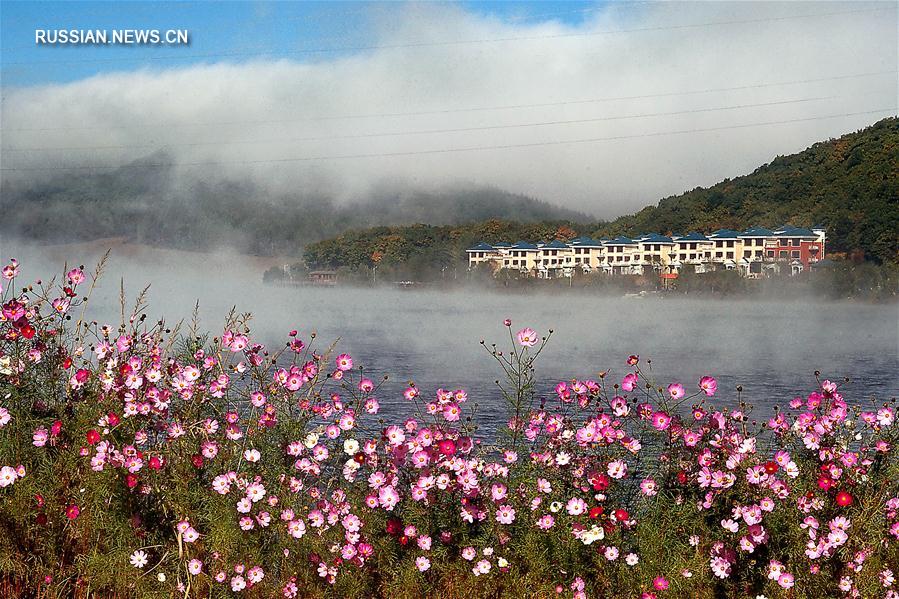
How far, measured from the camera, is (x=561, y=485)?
380 cm

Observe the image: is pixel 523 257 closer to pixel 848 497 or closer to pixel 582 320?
pixel 582 320

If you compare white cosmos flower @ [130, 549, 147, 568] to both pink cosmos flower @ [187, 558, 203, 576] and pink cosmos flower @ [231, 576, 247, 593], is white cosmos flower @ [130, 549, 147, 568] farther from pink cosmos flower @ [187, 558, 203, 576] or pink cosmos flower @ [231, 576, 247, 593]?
pink cosmos flower @ [231, 576, 247, 593]

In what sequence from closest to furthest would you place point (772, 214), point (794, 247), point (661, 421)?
point (661, 421)
point (794, 247)
point (772, 214)

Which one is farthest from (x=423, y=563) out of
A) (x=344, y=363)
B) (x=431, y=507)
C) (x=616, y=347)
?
(x=616, y=347)

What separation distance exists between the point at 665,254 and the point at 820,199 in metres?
11.6

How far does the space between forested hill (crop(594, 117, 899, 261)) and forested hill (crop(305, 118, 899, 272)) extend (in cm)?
7

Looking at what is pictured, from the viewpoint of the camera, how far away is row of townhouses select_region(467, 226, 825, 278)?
56.5m

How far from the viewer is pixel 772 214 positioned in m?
59.6

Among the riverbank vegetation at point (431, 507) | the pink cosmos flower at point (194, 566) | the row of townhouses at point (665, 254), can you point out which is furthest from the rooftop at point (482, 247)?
the pink cosmos flower at point (194, 566)

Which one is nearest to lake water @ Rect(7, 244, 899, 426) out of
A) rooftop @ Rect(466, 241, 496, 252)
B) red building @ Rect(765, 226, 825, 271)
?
red building @ Rect(765, 226, 825, 271)

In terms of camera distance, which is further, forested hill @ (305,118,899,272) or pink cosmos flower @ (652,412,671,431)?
forested hill @ (305,118,899,272)

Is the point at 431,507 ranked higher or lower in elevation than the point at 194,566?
higher

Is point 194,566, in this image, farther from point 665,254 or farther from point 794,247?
point 665,254

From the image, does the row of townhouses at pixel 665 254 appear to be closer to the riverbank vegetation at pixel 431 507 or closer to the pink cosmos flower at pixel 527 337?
the pink cosmos flower at pixel 527 337
